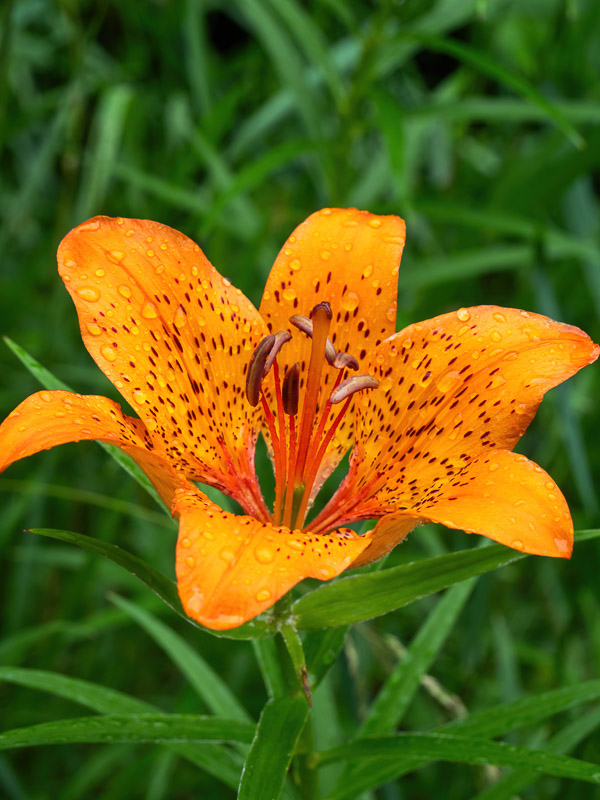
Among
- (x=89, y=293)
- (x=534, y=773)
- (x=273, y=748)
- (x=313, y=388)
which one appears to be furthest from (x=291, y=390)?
(x=534, y=773)

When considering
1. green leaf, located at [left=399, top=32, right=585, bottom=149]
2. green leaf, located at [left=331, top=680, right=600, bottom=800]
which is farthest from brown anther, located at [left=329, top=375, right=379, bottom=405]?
green leaf, located at [left=399, top=32, right=585, bottom=149]

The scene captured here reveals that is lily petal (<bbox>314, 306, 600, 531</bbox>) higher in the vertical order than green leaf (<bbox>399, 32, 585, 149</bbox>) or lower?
lower

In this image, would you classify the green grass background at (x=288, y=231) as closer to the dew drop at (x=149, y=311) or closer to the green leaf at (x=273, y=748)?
the green leaf at (x=273, y=748)

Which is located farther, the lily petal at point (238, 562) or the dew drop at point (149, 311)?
the dew drop at point (149, 311)

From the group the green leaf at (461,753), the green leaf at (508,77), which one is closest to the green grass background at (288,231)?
the green leaf at (508,77)

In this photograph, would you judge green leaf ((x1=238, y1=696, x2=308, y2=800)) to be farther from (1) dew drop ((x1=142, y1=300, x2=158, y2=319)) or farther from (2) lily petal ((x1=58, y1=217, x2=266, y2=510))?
(1) dew drop ((x1=142, y1=300, x2=158, y2=319))

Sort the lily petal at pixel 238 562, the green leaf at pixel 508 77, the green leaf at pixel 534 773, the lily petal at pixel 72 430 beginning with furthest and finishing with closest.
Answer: the green leaf at pixel 508 77 < the green leaf at pixel 534 773 < the lily petal at pixel 72 430 < the lily petal at pixel 238 562

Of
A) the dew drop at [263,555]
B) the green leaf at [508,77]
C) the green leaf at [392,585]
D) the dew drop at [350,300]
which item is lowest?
the green leaf at [392,585]
